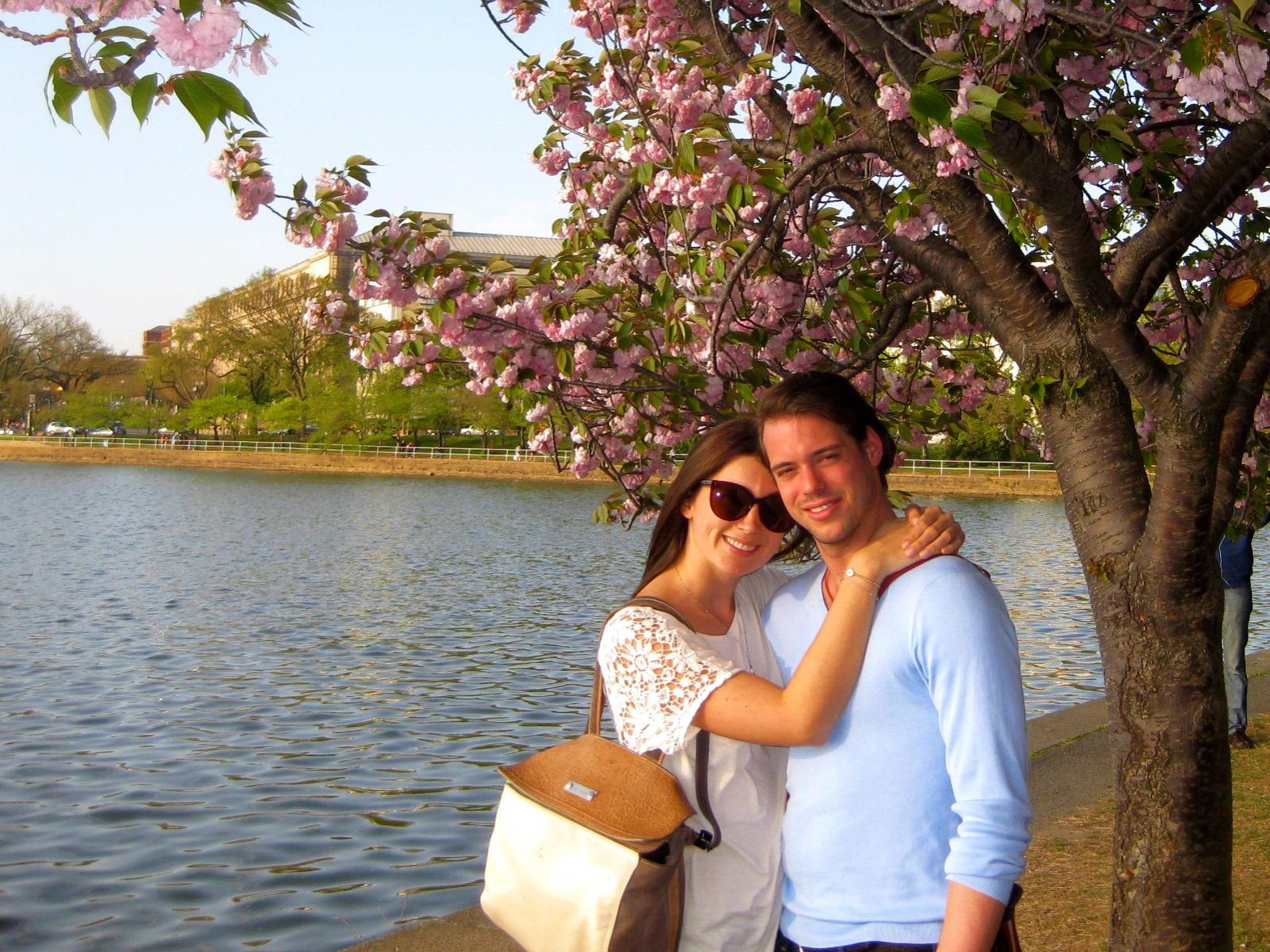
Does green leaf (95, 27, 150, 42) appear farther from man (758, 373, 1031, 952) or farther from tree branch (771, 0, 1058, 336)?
tree branch (771, 0, 1058, 336)

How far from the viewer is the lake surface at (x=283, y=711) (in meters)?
7.28

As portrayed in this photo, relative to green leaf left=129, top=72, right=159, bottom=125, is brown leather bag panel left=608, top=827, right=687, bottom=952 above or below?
below

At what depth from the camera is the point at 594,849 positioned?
205 centimetres

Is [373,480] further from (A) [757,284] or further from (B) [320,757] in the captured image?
(A) [757,284]

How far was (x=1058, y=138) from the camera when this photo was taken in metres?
4.09

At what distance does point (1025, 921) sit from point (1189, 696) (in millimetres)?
1818

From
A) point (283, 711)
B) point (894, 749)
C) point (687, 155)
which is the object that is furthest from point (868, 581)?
point (283, 711)

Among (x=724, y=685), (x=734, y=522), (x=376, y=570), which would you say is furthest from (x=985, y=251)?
(x=376, y=570)

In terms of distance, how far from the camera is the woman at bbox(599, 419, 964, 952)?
205 cm

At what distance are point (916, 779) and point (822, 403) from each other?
Result: 0.64 m

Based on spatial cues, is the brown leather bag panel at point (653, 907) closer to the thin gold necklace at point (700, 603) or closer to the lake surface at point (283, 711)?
the thin gold necklace at point (700, 603)

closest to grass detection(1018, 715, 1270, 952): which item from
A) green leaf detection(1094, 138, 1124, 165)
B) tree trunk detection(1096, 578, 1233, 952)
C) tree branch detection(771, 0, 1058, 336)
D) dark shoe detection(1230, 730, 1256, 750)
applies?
dark shoe detection(1230, 730, 1256, 750)

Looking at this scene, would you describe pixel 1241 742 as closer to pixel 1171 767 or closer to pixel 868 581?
pixel 1171 767

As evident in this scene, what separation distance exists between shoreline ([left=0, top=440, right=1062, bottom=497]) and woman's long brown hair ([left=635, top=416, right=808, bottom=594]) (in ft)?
158
